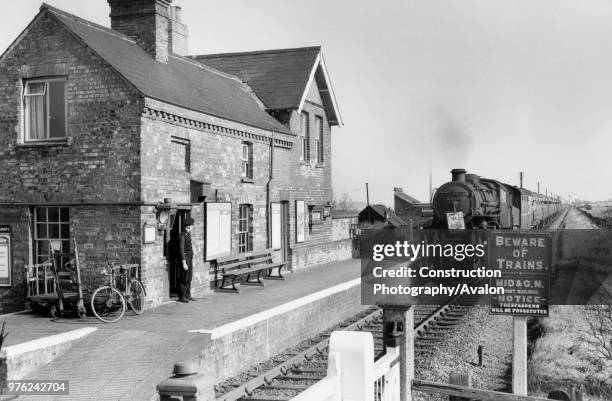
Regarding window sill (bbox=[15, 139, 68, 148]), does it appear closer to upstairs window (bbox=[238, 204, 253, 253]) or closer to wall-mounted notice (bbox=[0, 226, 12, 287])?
wall-mounted notice (bbox=[0, 226, 12, 287])

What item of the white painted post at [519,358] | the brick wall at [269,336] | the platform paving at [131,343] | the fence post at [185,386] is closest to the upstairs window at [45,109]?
the platform paving at [131,343]

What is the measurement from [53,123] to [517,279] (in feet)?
36.2

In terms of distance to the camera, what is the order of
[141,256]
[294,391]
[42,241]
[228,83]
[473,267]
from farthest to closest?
[228,83], [473,267], [42,241], [141,256], [294,391]

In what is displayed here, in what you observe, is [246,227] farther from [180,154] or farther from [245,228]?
[180,154]

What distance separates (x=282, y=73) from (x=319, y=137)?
2881 mm

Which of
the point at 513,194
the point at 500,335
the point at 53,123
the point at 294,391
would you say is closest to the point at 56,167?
the point at 53,123

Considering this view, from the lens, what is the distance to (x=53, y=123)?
1450 cm

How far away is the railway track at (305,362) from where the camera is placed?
9727 millimetres

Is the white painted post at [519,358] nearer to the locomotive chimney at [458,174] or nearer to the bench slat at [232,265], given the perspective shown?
the bench slat at [232,265]

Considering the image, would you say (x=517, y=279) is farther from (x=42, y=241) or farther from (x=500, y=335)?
(x=42, y=241)

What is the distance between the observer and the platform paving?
8992 mm

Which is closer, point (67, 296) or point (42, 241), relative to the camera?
point (67, 296)

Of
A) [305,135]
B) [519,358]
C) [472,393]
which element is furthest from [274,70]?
[472,393]

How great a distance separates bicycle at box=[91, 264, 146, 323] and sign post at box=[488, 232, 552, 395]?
772cm
